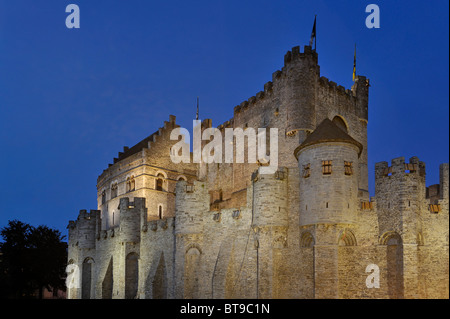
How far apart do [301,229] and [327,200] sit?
2.35 meters

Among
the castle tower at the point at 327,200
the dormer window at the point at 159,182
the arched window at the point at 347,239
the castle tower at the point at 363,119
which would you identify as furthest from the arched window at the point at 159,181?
the arched window at the point at 347,239

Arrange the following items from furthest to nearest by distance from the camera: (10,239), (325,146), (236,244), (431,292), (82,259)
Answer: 1. (10,239)
2. (82,259)
3. (236,244)
4. (325,146)
5. (431,292)

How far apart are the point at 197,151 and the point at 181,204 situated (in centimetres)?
1853

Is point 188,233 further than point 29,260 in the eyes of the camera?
No

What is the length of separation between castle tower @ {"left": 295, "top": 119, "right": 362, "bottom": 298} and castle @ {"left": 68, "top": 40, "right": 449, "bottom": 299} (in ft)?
0.17

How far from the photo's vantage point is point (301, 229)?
92.6 ft

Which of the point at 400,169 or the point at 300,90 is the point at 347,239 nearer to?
the point at 400,169

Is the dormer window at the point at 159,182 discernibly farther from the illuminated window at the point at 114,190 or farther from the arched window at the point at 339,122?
the arched window at the point at 339,122

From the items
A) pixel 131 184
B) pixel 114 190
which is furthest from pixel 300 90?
pixel 114 190

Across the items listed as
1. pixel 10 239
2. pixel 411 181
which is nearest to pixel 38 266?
pixel 10 239

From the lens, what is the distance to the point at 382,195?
1067 inches

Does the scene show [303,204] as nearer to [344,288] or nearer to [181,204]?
[344,288]

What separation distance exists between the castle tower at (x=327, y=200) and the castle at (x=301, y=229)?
0.17 feet

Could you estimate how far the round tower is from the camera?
1061 inches
